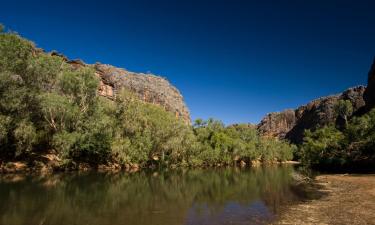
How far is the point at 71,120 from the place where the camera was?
53.9m

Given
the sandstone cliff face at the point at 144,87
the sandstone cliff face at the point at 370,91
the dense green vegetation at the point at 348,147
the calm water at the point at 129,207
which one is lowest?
the calm water at the point at 129,207

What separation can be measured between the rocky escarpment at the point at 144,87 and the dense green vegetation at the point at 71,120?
7349cm

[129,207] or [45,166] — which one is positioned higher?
[45,166]

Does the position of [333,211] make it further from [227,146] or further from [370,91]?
[370,91]

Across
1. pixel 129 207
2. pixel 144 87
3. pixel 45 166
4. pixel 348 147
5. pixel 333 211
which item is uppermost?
pixel 144 87

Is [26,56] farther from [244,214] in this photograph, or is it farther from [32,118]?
[244,214]

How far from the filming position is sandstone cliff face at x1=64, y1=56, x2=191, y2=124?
146500 millimetres

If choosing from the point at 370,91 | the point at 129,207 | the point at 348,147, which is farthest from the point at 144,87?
the point at 129,207

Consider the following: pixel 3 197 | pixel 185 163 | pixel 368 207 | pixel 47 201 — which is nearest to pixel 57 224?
pixel 47 201

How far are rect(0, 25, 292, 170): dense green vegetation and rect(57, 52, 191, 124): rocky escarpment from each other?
73.5m

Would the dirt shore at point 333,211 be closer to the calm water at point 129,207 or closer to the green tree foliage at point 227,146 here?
the calm water at point 129,207

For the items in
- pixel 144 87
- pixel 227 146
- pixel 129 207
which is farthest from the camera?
pixel 144 87

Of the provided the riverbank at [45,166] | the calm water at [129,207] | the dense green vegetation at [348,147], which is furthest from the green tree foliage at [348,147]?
the riverbank at [45,166]

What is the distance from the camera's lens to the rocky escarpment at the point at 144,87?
146413 mm
